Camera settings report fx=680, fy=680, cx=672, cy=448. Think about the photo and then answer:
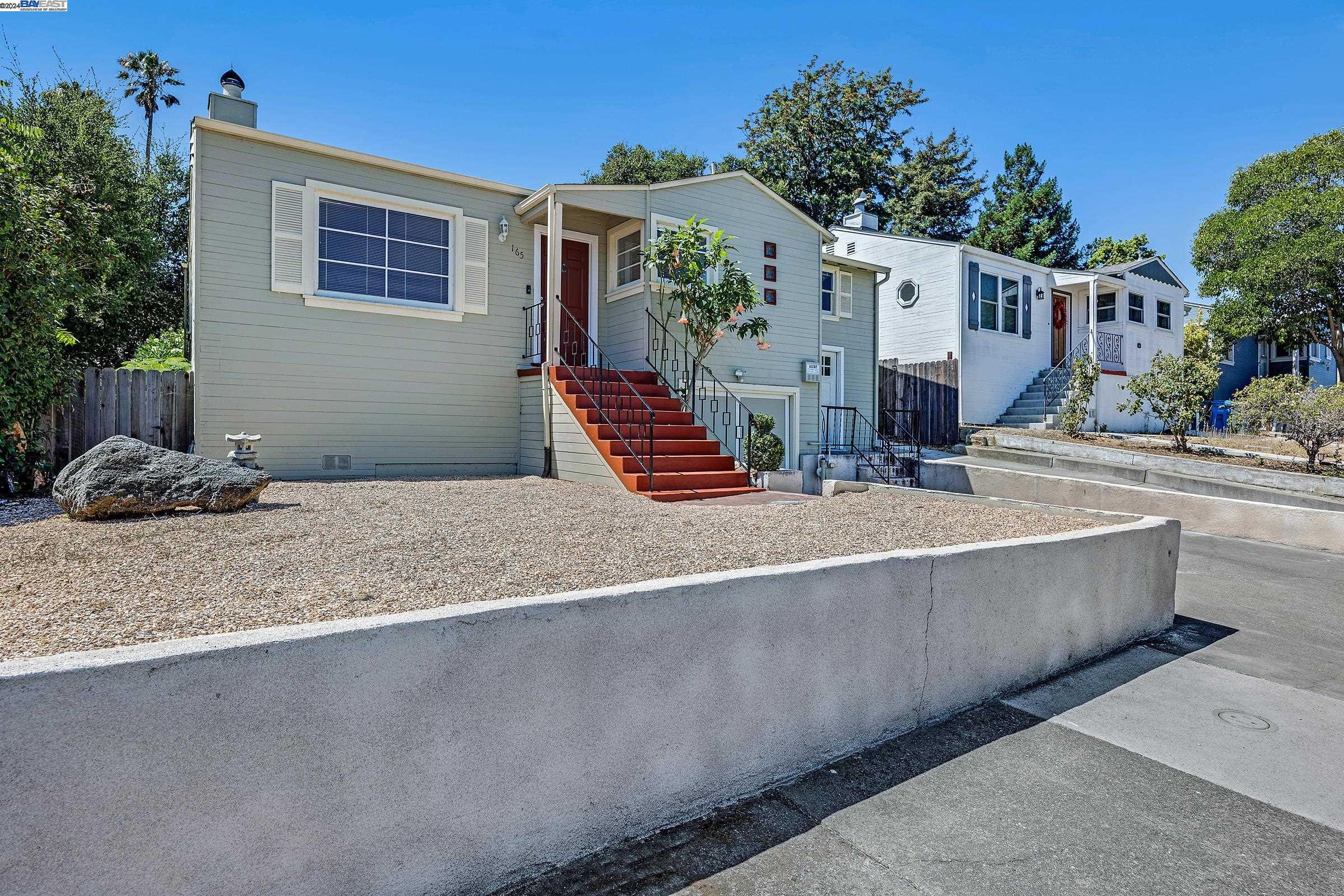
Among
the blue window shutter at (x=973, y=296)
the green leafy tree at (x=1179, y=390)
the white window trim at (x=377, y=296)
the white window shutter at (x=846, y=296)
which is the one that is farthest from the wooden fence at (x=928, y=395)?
the white window trim at (x=377, y=296)

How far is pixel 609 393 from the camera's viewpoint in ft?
29.3

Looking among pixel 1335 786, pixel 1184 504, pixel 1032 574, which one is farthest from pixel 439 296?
pixel 1184 504

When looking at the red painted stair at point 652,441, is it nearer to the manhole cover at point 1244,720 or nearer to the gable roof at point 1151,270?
the manhole cover at point 1244,720

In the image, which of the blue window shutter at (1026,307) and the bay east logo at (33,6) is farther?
the blue window shutter at (1026,307)

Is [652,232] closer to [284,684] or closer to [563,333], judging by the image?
[563,333]

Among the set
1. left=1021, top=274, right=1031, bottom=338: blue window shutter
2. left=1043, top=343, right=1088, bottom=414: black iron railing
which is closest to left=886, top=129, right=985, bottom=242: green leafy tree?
left=1021, top=274, right=1031, bottom=338: blue window shutter

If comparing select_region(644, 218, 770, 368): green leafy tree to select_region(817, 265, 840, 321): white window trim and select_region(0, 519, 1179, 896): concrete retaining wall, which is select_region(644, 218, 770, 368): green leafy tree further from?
select_region(0, 519, 1179, 896): concrete retaining wall

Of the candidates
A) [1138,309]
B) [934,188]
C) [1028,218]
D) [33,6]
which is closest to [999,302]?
[1138,309]

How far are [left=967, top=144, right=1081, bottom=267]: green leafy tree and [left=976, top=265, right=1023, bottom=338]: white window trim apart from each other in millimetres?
12147

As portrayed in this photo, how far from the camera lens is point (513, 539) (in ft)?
13.9

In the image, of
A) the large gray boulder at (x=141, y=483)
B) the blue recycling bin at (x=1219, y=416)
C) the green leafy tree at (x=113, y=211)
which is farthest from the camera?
the blue recycling bin at (x=1219, y=416)

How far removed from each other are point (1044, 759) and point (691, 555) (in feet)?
6.50

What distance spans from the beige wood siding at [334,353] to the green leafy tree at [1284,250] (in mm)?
22790

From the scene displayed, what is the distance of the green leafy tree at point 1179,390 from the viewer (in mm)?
12703
